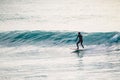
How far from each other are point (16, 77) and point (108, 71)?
4.86 m

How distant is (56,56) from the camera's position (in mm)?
28078

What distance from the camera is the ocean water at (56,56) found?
21641mm

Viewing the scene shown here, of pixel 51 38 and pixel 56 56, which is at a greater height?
pixel 56 56

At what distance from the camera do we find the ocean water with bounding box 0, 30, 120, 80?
852 inches

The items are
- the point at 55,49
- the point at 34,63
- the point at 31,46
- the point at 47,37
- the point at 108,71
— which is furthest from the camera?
the point at 47,37

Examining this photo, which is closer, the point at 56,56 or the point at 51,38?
the point at 56,56

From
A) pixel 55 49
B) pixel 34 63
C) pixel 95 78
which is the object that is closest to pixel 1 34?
pixel 55 49

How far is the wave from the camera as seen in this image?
113 feet

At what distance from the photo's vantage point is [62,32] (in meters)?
40.6

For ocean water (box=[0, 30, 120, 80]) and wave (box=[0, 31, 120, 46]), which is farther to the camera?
wave (box=[0, 31, 120, 46])

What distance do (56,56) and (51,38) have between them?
1011cm

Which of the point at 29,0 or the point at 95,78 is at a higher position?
the point at 95,78

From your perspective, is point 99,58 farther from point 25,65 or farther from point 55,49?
point 55,49

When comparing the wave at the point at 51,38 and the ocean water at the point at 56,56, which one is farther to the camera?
the wave at the point at 51,38
